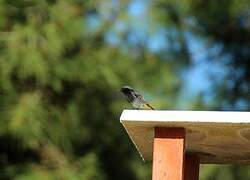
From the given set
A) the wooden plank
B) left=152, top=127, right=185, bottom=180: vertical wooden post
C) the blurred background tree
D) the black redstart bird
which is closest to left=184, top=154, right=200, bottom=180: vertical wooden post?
the wooden plank

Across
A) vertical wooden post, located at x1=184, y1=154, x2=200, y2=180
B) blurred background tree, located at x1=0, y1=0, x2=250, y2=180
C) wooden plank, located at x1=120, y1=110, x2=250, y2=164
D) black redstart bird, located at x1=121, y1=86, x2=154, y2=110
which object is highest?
blurred background tree, located at x1=0, y1=0, x2=250, y2=180

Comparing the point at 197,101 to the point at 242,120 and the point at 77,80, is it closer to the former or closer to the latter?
the point at 77,80

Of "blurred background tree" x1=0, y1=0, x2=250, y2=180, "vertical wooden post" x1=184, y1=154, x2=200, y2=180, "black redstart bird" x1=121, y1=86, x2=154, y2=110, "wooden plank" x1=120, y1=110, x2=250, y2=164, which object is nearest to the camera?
"wooden plank" x1=120, y1=110, x2=250, y2=164

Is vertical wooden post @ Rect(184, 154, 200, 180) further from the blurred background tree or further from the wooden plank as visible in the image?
the blurred background tree

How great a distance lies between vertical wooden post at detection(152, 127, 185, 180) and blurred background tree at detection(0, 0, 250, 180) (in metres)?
3.70

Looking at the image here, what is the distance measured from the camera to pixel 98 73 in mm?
6910

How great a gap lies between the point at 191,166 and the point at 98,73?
353 cm

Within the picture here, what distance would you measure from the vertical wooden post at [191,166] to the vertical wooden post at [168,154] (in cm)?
53

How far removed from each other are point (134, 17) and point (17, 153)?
53.9 inches

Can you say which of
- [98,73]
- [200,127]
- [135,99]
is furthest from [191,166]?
[98,73]

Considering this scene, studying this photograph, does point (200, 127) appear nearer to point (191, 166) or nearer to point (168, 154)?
point (168, 154)

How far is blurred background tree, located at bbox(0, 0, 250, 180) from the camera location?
6707mm

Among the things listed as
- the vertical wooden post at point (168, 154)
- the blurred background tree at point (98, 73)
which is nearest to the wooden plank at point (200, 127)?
the vertical wooden post at point (168, 154)

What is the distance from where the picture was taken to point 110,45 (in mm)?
7156
